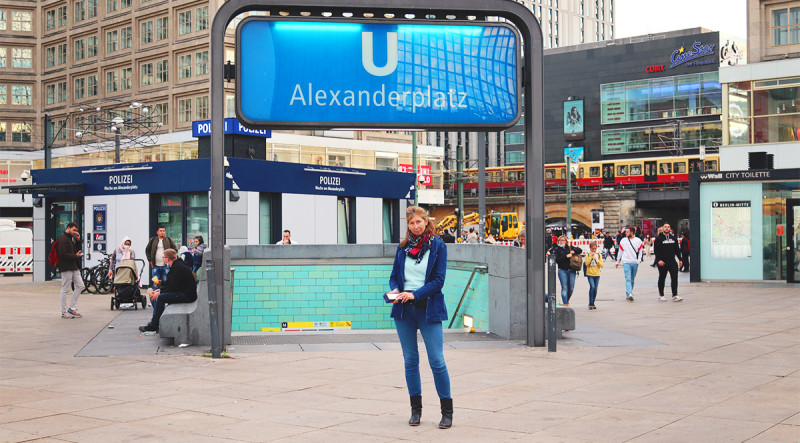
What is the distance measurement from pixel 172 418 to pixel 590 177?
77430 mm

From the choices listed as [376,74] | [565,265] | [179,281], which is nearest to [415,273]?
[376,74]

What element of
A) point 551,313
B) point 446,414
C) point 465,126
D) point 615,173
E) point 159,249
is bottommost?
point 446,414

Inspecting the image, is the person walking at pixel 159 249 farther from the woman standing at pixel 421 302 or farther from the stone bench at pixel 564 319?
the woman standing at pixel 421 302

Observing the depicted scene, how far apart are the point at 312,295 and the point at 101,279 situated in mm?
9732

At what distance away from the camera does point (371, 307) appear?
1638 centimetres

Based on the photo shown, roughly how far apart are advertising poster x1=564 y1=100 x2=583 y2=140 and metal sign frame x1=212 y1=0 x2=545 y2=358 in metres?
89.1

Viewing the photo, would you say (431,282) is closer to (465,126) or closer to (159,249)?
(465,126)

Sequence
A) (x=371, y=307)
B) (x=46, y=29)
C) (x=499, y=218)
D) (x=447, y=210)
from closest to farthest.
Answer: (x=371, y=307) < (x=499, y=218) < (x=46, y=29) < (x=447, y=210)

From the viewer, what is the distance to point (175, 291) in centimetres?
1372

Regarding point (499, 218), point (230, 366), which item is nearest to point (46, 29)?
point (499, 218)

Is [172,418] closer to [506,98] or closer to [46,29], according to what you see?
[506,98]

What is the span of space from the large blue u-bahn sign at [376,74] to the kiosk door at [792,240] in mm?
15691

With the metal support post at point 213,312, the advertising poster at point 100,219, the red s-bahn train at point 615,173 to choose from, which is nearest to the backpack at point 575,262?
the metal support post at point 213,312

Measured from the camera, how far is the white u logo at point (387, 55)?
455 inches
